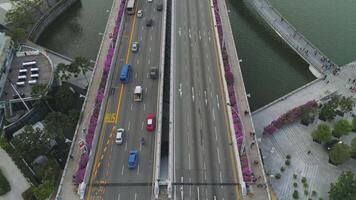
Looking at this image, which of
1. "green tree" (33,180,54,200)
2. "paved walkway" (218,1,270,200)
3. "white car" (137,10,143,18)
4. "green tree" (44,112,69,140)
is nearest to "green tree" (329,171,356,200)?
"paved walkway" (218,1,270,200)

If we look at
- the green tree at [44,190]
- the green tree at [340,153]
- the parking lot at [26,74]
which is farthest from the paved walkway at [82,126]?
the green tree at [340,153]

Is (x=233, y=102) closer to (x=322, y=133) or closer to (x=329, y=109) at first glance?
(x=322, y=133)

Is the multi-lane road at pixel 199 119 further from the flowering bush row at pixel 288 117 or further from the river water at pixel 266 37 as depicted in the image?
the river water at pixel 266 37

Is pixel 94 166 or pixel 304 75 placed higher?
pixel 304 75

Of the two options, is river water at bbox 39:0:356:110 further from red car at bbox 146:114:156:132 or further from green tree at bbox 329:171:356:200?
green tree at bbox 329:171:356:200

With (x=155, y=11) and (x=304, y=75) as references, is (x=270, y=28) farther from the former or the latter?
(x=155, y=11)

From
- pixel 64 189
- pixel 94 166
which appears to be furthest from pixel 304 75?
pixel 64 189
